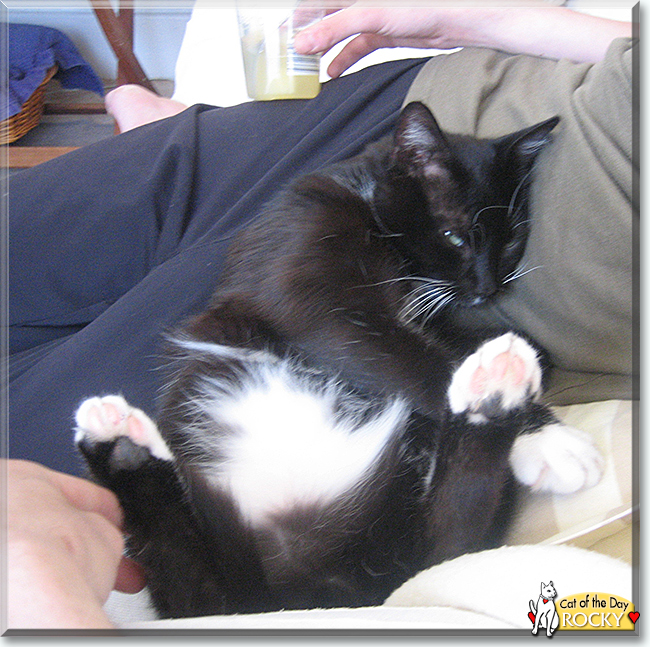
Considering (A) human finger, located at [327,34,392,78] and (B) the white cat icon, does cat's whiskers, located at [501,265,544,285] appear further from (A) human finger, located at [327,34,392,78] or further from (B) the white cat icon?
(A) human finger, located at [327,34,392,78]

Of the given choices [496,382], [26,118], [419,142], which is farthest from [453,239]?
[26,118]

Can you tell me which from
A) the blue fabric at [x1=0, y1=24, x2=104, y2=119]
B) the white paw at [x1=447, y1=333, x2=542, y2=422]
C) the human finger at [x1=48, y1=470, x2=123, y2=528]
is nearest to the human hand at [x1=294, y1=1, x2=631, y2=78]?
the white paw at [x1=447, y1=333, x2=542, y2=422]

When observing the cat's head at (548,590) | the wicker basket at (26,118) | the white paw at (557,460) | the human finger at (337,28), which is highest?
the human finger at (337,28)

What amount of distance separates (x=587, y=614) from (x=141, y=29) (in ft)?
6.93

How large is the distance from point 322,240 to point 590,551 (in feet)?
1.80

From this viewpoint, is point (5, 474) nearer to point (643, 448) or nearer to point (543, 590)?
point (543, 590)

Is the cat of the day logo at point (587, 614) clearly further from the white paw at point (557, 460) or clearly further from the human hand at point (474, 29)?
the human hand at point (474, 29)

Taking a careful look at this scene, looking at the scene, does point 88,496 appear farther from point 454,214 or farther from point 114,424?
point 454,214

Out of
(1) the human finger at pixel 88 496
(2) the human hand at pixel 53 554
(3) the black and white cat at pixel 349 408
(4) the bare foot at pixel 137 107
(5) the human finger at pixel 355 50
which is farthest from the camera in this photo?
(4) the bare foot at pixel 137 107

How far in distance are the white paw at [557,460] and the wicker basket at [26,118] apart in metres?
1.61

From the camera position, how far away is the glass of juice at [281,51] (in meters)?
1.01

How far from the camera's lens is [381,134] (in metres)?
0.99

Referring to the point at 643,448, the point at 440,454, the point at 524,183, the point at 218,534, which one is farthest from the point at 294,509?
the point at 524,183

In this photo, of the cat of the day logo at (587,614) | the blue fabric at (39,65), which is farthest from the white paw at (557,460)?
the blue fabric at (39,65)
